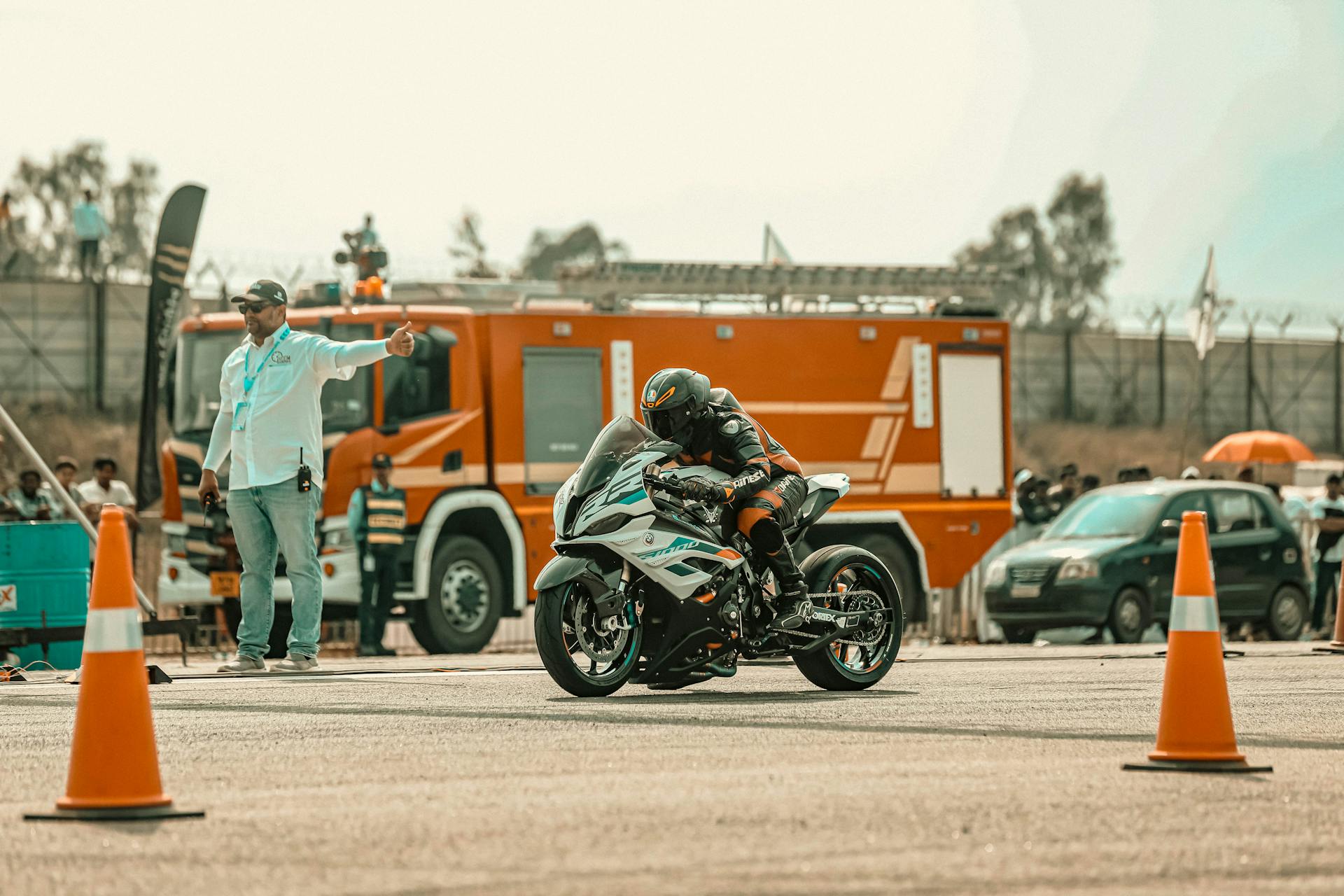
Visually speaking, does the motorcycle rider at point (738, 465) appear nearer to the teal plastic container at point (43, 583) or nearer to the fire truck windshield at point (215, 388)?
the teal plastic container at point (43, 583)

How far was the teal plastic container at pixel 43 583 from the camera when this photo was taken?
13.3 meters

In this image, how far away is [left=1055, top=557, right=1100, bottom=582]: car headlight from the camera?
18.8 m

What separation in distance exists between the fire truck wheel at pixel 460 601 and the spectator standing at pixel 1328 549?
335 inches

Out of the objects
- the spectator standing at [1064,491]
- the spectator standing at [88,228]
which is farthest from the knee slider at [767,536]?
the spectator standing at [88,228]

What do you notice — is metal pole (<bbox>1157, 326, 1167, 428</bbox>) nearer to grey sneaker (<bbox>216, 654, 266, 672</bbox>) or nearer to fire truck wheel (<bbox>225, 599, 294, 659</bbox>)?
fire truck wheel (<bbox>225, 599, 294, 659</bbox>)

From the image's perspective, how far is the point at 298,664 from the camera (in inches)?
Answer: 458

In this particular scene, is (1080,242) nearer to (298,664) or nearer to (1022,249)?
(1022,249)

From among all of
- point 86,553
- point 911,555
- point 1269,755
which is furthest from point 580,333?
point 1269,755

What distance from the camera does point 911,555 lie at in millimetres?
19641

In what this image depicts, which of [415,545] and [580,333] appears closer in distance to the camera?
[415,545]

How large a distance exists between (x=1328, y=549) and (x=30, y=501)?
40.7ft

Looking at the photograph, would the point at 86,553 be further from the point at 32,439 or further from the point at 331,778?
the point at 32,439

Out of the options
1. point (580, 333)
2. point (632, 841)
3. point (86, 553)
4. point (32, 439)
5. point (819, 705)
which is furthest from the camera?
point (32, 439)

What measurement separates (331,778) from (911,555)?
44.2ft
